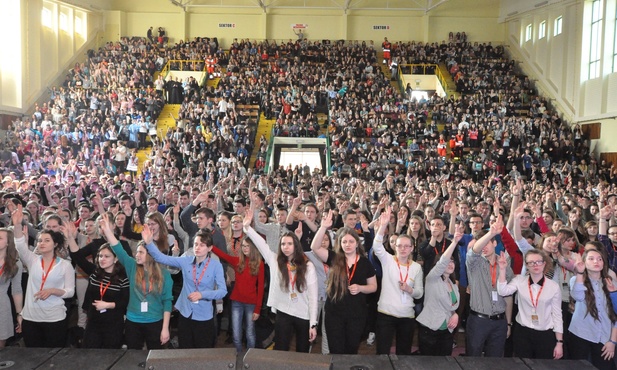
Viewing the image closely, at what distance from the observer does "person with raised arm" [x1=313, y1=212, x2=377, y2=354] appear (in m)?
4.70

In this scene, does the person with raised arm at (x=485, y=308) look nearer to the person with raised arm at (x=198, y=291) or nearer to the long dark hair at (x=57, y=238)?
the person with raised arm at (x=198, y=291)

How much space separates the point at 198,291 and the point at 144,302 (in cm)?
48

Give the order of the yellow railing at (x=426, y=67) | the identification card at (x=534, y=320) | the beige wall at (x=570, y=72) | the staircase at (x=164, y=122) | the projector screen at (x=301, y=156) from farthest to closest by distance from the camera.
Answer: the yellow railing at (x=426, y=67)
the projector screen at (x=301, y=156)
the beige wall at (x=570, y=72)
the staircase at (x=164, y=122)
the identification card at (x=534, y=320)

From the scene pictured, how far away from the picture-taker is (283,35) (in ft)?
107

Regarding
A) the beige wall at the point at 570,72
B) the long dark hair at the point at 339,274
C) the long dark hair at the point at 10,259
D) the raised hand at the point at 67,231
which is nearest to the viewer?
the long dark hair at the point at 339,274

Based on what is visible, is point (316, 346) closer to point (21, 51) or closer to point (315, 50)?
point (21, 51)

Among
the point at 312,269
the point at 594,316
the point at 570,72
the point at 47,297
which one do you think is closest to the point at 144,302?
the point at 47,297

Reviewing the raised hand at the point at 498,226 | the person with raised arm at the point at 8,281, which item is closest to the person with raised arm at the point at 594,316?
the raised hand at the point at 498,226

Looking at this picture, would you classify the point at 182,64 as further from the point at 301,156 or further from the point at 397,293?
the point at 397,293

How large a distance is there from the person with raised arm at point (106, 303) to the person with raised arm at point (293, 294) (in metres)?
1.37

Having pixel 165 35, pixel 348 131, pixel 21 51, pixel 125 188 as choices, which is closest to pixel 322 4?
pixel 165 35

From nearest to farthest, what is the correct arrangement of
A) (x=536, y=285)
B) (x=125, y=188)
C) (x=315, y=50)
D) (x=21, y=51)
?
(x=536, y=285), (x=125, y=188), (x=21, y=51), (x=315, y=50)

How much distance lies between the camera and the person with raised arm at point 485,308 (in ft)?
15.6

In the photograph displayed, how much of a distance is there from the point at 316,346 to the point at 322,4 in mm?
29376
